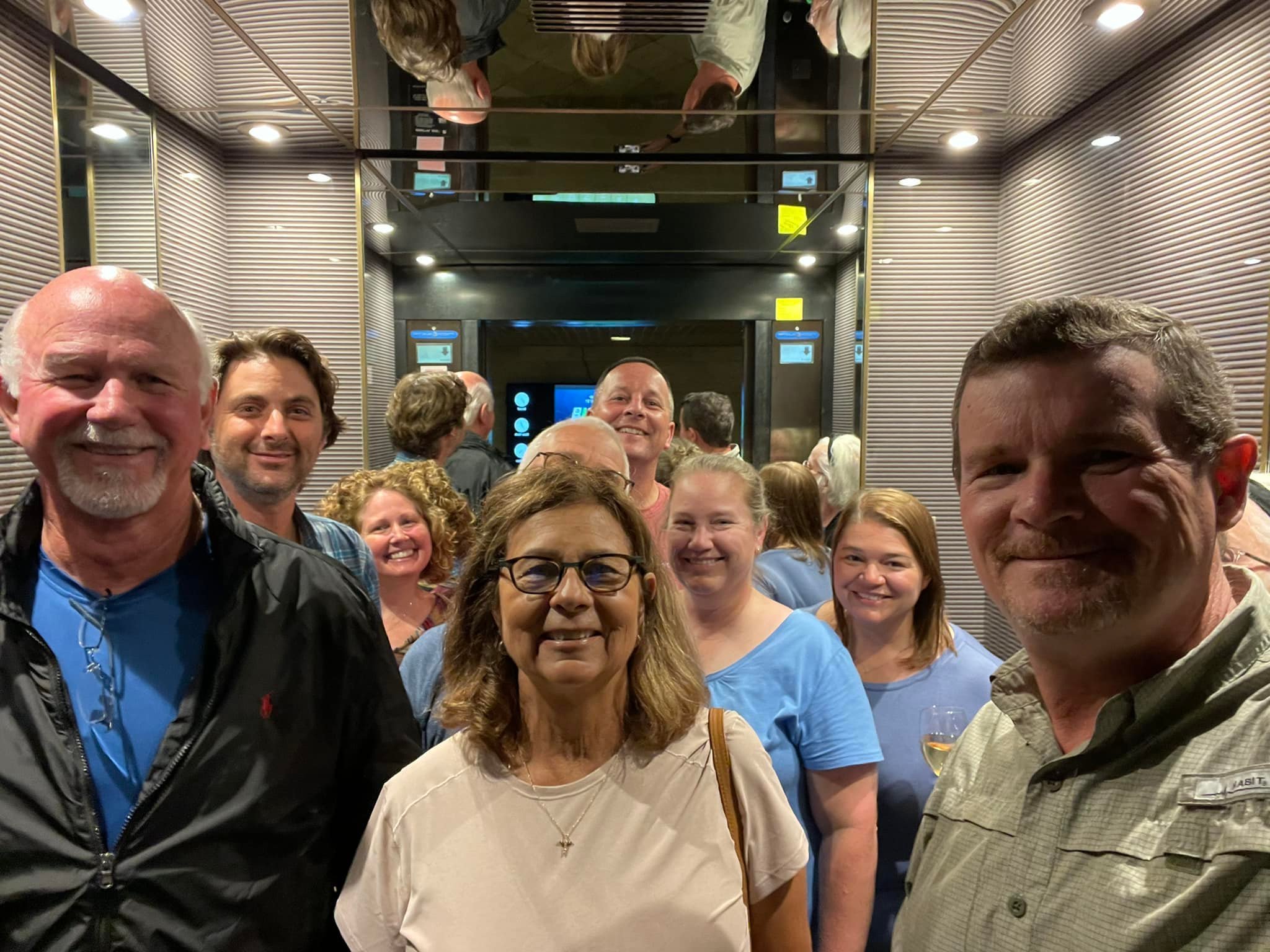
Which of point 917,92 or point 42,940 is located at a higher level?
point 917,92

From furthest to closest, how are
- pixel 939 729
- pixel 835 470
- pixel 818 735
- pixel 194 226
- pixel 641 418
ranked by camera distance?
pixel 835 470 → pixel 194 226 → pixel 641 418 → pixel 939 729 → pixel 818 735

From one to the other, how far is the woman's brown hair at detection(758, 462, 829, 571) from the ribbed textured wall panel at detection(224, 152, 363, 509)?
2200mm

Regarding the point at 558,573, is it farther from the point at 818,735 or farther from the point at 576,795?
the point at 818,735

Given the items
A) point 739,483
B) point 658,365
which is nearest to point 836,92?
point 658,365

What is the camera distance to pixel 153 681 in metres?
1.34

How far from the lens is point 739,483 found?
207 centimetres

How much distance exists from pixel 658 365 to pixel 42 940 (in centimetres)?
353

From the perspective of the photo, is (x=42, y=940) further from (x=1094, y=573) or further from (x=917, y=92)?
(x=917, y=92)


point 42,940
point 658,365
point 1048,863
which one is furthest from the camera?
point 658,365

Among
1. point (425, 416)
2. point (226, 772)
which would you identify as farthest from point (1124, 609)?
point (425, 416)

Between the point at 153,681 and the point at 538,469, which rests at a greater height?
the point at 538,469

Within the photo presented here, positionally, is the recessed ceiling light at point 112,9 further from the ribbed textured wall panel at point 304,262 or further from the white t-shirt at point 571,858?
the white t-shirt at point 571,858

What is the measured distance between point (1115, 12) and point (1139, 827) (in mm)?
2855

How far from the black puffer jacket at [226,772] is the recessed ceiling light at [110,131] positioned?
7.92 ft
